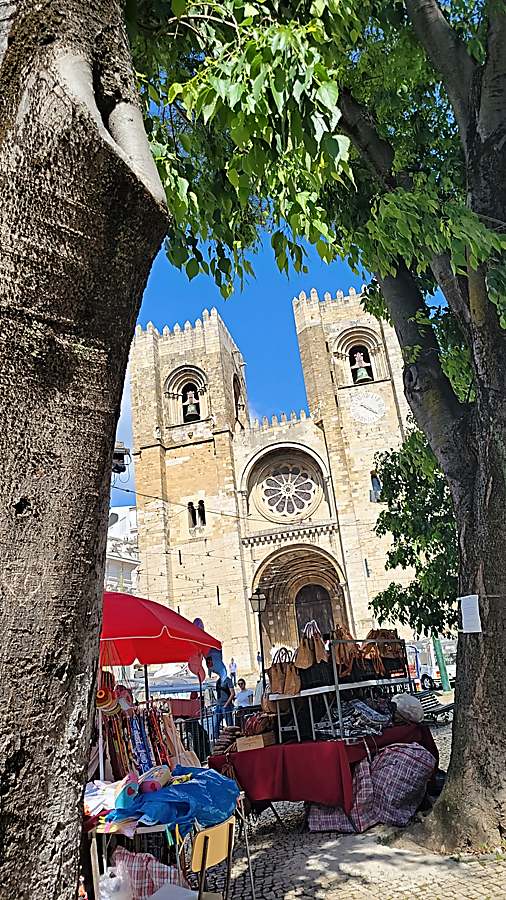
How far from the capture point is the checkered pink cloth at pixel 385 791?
208 inches

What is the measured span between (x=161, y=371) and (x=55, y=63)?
2842cm

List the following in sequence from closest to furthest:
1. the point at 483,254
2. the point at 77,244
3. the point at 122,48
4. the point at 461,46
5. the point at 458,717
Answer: the point at 77,244 → the point at 122,48 → the point at 483,254 → the point at 458,717 → the point at 461,46

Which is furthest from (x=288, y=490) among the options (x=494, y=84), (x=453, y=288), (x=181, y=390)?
(x=494, y=84)

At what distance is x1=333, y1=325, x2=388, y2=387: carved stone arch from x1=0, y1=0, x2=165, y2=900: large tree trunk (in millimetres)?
25260

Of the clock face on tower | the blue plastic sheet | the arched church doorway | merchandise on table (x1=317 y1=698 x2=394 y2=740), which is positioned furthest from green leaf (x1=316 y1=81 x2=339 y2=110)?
the arched church doorway

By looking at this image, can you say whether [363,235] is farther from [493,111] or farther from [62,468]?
[62,468]

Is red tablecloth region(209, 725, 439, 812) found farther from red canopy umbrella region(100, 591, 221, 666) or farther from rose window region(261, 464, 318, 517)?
rose window region(261, 464, 318, 517)

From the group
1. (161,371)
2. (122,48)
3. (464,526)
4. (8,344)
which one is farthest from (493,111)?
(161,371)

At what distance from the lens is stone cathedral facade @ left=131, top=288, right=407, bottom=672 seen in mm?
24234

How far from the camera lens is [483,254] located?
154 inches

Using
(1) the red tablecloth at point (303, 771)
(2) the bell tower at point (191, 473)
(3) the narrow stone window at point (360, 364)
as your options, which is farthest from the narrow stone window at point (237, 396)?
(1) the red tablecloth at point (303, 771)

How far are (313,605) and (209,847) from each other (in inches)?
966

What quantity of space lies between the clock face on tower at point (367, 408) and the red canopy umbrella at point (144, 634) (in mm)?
19428

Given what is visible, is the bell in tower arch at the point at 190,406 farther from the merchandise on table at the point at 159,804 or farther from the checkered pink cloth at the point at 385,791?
the merchandise on table at the point at 159,804
